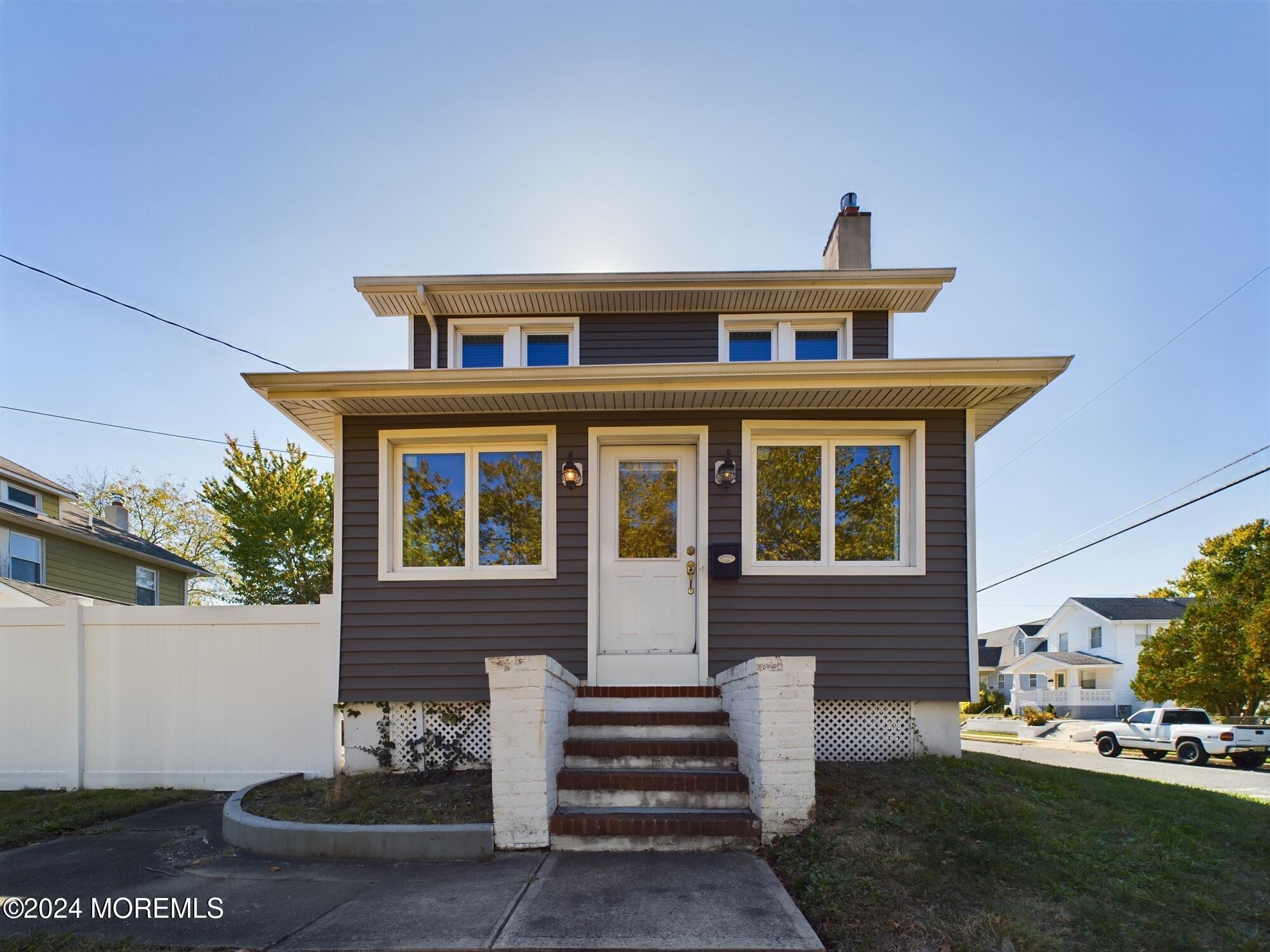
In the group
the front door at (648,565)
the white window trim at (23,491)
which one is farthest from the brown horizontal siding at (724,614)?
the white window trim at (23,491)

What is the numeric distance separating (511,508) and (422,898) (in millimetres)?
3528

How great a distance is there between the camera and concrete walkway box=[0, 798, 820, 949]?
298 cm

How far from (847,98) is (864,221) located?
58.1 inches

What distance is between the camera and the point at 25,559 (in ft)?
44.2

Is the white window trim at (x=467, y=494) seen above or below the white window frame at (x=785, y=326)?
below

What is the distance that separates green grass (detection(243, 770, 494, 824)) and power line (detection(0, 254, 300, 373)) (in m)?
4.65

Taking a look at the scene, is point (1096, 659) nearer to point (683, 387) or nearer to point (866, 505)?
point (866, 505)

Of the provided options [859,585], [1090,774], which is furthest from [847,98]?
[1090,774]

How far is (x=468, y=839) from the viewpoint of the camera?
4078 mm

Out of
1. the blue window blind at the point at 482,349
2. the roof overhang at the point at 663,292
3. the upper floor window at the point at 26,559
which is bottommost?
the upper floor window at the point at 26,559

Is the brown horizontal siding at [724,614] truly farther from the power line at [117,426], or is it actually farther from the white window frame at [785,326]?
the power line at [117,426]

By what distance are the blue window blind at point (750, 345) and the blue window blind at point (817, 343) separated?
0.34 metres

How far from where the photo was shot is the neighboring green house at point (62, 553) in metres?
13.0

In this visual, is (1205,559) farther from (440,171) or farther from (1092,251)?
(440,171)
